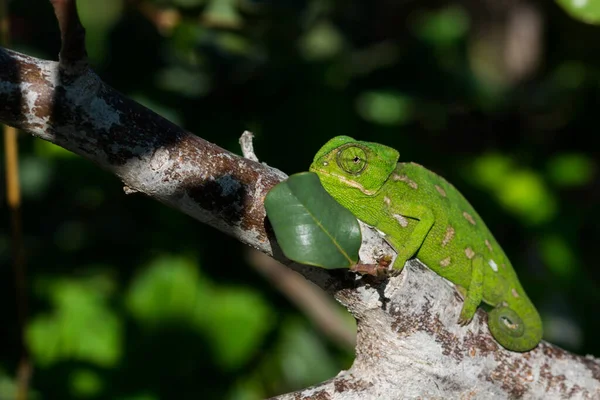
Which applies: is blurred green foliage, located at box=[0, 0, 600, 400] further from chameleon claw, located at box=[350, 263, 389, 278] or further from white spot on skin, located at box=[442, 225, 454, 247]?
chameleon claw, located at box=[350, 263, 389, 278]

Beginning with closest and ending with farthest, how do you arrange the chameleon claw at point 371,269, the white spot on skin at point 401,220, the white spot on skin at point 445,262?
the chameleon claw at point 371,269 < the white spot on skin at point 401,220 < the white spot on skin at point 445,262

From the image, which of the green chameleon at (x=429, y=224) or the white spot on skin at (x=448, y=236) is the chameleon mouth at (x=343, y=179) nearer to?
the green chameleon at (x=429, y=224)

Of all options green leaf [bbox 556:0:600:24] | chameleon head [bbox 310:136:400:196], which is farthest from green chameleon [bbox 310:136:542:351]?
green leaf [bbox 556:0:600:24]

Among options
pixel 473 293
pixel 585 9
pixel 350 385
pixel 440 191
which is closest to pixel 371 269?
pixel 350 385

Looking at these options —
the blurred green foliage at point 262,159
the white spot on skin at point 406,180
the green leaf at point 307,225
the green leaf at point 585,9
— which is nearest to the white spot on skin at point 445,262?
the white spot on skin at point 406,180

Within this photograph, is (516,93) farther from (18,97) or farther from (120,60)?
(18,97)

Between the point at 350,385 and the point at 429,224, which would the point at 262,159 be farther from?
the point at 350,385
